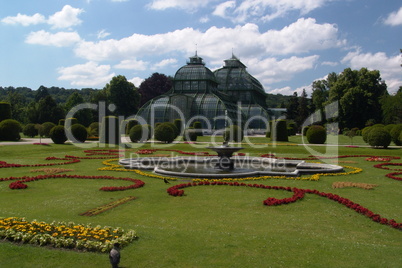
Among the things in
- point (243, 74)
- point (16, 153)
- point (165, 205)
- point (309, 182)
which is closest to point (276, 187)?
point (309, 182)

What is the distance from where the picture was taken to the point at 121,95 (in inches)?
2756

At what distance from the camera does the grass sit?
5.46 m

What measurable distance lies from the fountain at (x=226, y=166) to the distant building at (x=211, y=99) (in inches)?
1167

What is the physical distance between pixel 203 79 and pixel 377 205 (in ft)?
175

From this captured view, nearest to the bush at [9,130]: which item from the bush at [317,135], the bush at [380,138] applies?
the bush at [317,135]

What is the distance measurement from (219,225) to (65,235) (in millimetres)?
3068

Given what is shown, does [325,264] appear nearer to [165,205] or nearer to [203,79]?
[165,205]

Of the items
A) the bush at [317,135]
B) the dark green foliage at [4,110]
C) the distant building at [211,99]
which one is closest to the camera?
the bush at [317,135]

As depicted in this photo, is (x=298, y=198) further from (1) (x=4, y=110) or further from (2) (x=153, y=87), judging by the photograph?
(2) (x=153, y=87)

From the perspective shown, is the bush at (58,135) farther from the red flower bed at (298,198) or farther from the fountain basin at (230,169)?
the red flower bed at (298,198)

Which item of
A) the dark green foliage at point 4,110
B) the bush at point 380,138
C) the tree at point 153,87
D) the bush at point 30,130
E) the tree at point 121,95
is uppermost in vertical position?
the tree at point 153,87

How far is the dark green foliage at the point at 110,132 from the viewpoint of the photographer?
3225cm

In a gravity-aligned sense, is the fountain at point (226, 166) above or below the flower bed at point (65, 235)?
above

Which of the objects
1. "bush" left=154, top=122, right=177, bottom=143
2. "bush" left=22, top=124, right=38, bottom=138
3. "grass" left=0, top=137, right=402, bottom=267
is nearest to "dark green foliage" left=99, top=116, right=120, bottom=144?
"bush" left=154, top=122, right=177, bottom=143
